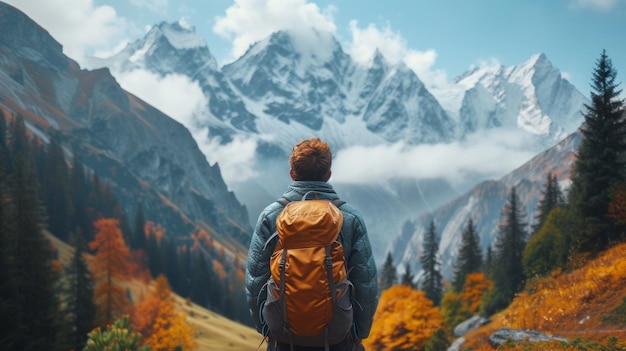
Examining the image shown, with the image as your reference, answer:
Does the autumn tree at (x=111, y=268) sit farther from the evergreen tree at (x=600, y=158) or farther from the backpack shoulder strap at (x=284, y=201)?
the backpack shoulder strap at (x=284, y=201)

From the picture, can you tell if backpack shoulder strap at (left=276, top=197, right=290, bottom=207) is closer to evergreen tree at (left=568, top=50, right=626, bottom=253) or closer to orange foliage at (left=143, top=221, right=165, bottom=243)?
evergreen tree at (left=568, top=50, right=626, bottom=253)

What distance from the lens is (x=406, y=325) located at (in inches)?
1932

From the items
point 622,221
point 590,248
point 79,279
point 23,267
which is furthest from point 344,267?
point 79,279

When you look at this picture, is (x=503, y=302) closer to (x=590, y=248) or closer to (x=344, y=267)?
(x=590, y=248)

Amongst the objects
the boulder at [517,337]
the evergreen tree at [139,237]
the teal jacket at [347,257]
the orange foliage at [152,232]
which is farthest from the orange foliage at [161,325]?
the orange foliage at [152,232]

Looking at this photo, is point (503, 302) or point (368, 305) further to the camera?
point (503, 302)

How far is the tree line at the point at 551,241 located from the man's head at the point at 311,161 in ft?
82.0

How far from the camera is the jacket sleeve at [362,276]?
6.57m

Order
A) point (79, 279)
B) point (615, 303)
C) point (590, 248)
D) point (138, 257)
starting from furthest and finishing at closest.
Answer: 1. point (138, 257)
2. point (79, 279)
3. point (590, 248)
4. point (615, 303)

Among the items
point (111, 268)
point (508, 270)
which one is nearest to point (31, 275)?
point (111, 268)

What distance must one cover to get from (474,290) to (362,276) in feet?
185

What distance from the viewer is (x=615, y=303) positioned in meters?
16.2

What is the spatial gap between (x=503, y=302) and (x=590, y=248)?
20.8 m

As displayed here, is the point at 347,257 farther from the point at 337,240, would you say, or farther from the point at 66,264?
the point at 66,264
